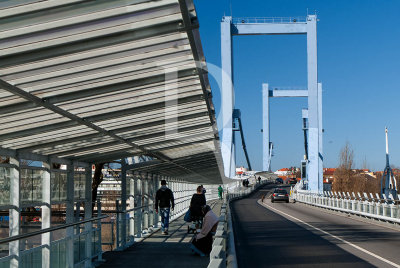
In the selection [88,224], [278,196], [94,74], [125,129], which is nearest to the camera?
[94,74]

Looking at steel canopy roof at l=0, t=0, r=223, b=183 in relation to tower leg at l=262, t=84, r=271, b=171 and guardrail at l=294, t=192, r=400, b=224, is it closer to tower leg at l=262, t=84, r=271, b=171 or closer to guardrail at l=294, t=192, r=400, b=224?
guardrail at l=294, t=192, r=400, b=224

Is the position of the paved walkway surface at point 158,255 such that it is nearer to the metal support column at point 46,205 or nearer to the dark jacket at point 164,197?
the dark jacket at point 164,197

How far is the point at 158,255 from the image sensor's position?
1449 centimetres

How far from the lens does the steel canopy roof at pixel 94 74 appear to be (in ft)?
19.0

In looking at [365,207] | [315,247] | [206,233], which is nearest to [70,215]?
[206,233]

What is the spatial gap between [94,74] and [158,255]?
777 centimetres

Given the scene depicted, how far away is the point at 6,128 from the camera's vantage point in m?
8.81

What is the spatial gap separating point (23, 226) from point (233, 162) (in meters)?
59.6

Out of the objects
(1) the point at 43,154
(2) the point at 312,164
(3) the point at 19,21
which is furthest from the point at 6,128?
(2) the point at 312,164

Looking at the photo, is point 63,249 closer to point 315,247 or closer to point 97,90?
point 97,90

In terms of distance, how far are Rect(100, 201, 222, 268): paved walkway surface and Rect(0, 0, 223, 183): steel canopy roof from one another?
8.37ft

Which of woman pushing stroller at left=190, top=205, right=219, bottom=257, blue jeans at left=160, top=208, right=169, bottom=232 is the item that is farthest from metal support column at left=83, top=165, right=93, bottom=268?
blue jeans at left=160, top=208, right=169, bottom=232

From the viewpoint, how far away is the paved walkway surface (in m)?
13.0

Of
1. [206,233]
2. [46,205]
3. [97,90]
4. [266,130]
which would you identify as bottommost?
[206,233]
